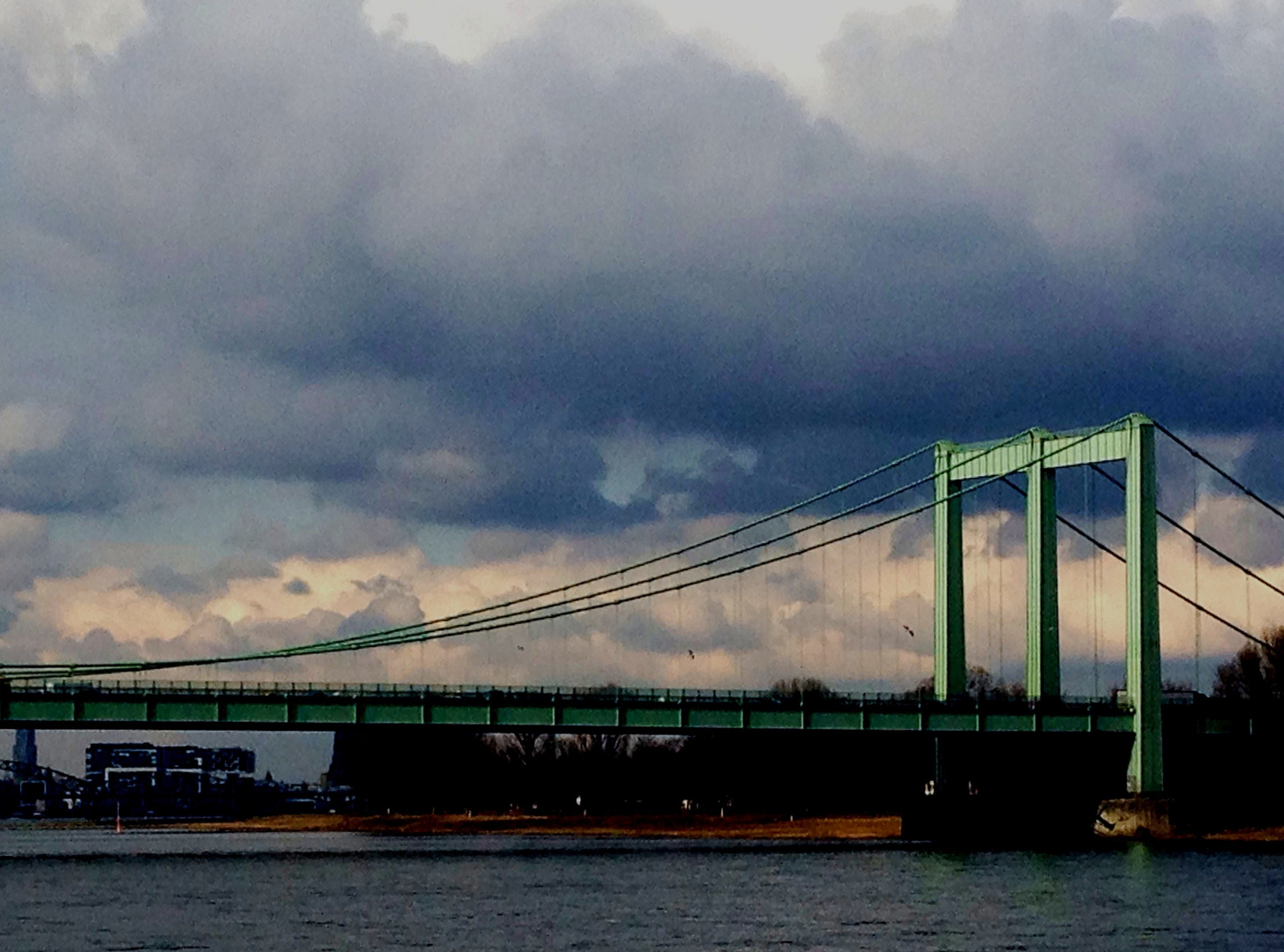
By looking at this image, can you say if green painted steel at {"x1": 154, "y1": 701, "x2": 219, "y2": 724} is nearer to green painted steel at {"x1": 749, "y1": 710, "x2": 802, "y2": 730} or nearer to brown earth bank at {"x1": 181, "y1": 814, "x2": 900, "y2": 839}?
green painted steel at {"x1": 749, "y1": 710, "x2": 802, "y2": 730}

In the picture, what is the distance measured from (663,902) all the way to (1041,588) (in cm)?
5297

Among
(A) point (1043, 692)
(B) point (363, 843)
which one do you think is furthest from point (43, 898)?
(B) point (363, 843)

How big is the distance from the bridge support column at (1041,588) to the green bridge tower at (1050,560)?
0.16 feet

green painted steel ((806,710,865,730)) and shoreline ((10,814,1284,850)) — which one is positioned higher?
green painted steel ((806,710,865,730))

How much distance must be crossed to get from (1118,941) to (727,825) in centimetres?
10217

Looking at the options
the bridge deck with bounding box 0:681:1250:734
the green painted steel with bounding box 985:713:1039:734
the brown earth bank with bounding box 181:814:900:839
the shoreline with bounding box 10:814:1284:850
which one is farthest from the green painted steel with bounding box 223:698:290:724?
the brown earth bank with bounding box 181:814:900:839

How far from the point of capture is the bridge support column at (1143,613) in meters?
125

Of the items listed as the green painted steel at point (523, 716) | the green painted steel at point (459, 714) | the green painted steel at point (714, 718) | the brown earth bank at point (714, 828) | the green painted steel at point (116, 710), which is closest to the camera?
the green painted steel at point (116, 710)

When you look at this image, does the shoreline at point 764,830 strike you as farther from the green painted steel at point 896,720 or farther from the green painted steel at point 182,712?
the green painted steel at point 182,712

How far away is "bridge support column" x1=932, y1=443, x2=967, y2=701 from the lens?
13475 centimetres

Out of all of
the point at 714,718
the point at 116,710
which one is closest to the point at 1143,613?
the point at 714,718

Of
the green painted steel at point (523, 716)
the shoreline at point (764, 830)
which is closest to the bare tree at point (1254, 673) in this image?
the shoreline at point (764, 830)

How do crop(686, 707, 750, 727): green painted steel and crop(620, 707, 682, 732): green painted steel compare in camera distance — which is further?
crop(686, 707, 750, 727): green painted steel

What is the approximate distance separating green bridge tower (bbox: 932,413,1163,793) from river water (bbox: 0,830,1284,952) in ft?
48.5
